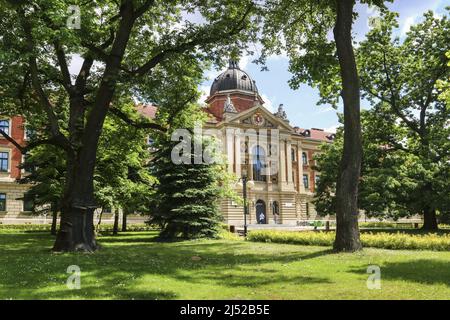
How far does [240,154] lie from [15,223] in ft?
94.8

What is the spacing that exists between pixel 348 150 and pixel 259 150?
49928 mm

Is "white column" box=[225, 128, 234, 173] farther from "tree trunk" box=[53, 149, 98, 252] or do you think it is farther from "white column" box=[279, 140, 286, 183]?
"tree trunk" box=[53, 149, 98, 252]

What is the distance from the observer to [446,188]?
28.5m

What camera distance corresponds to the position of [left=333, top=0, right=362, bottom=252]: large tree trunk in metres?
14.2

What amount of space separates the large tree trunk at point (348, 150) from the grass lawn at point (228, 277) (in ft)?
3.05

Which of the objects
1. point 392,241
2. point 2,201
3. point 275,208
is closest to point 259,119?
point 275,208

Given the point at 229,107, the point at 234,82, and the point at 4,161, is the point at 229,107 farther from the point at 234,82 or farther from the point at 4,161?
the point at 4,161

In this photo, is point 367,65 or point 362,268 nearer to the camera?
point 362,268

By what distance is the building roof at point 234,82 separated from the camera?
216 ft

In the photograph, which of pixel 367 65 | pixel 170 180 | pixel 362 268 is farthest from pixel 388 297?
pixel 367 65

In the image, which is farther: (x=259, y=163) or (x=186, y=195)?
(x=259, y=163)

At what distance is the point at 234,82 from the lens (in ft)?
216

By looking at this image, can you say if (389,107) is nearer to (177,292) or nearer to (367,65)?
(367,65)
